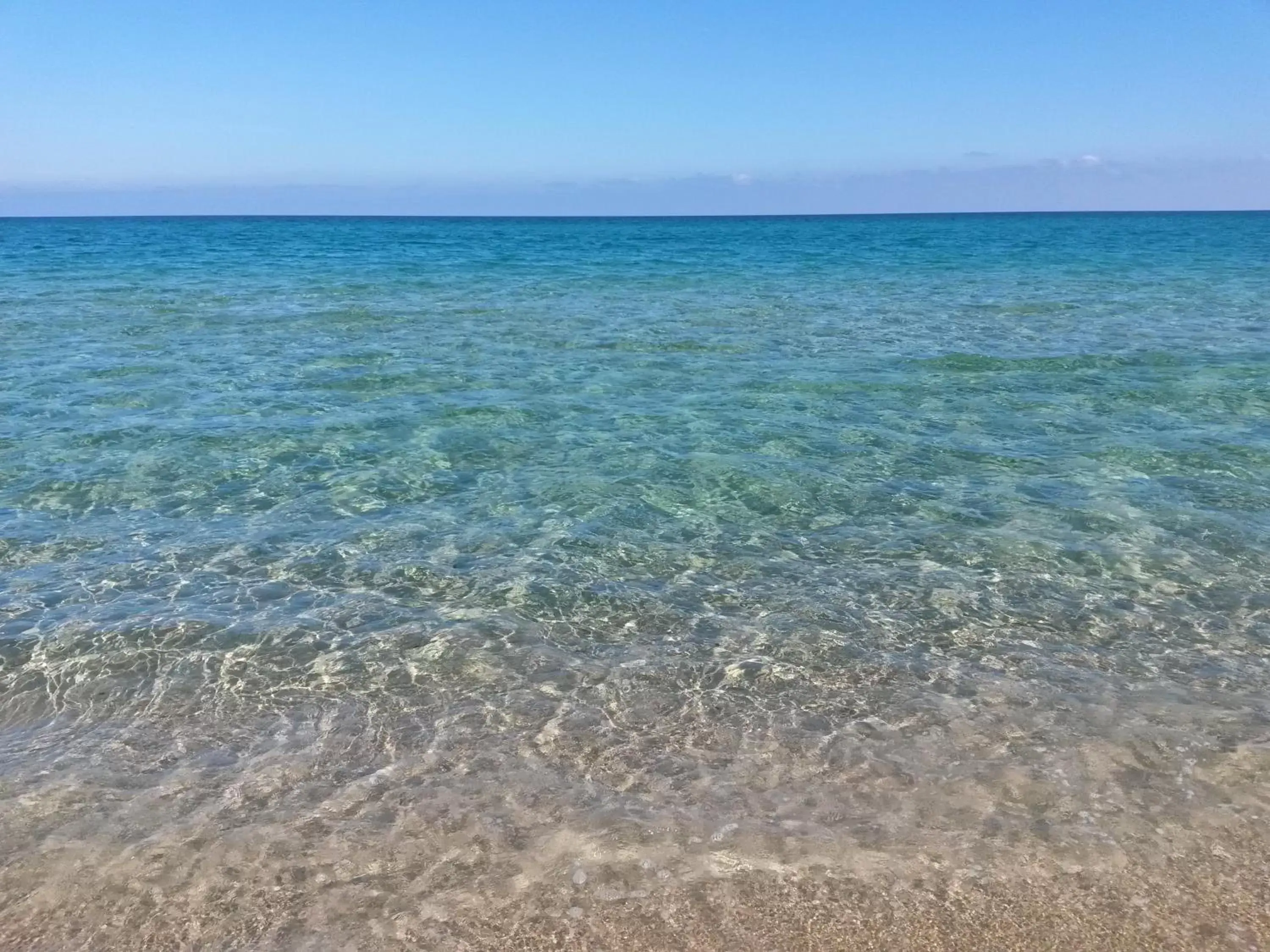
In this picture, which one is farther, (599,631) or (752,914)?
(599,631)

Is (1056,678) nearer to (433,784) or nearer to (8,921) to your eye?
(433,784)

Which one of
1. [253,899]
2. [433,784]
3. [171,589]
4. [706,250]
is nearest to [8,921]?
[253,899]

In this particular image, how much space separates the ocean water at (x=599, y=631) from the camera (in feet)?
15.5

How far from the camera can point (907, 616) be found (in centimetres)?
727

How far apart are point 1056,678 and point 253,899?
523 centimetres

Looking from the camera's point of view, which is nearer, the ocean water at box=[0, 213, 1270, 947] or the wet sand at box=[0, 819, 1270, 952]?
the wet sand at box=[0, 819, 1270, 952]

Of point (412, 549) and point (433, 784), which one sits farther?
point (412, 549)

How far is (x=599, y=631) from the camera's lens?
23.2 feet

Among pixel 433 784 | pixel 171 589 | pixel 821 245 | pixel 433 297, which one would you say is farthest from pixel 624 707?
pixel 821 245

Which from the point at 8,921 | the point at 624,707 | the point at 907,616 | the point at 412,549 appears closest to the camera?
the point at 8,921

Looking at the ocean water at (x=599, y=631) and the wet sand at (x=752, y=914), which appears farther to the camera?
the ocean water at (x=599, y=631)

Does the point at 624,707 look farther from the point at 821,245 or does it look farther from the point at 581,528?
the point at 821,245

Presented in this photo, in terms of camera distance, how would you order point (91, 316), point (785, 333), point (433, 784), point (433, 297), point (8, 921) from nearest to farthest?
point (8, 921)
point (433, 784)
point (785, 333)
point (91, 316)
point (433, 297)

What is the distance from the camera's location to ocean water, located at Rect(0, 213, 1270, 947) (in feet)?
15.5
